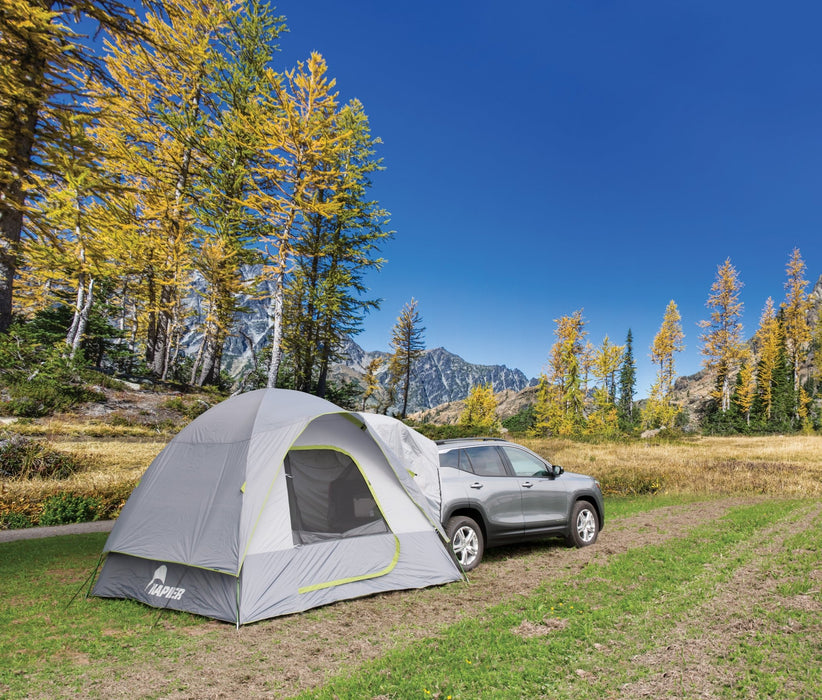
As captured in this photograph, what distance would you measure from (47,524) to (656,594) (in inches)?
440

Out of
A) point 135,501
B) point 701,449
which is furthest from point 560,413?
point 135,501

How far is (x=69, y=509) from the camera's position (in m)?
9.92

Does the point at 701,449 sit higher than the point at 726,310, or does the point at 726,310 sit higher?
the point at 726,310

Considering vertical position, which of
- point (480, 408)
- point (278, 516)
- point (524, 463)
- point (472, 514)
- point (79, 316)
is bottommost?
point (472, 514)

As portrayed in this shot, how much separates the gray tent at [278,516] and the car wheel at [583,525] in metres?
2.90

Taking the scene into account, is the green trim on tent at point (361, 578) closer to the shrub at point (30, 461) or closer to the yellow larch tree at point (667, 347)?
the shrub at point (30, 461)

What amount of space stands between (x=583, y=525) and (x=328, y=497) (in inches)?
195

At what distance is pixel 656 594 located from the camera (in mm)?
5609

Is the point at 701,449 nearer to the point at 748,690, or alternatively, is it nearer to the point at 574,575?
the point at 574,575

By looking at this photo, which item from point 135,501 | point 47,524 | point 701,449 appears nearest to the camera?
point 135,501

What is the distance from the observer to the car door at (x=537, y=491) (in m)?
7.76

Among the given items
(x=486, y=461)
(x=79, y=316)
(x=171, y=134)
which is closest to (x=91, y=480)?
(x=486, y=461)

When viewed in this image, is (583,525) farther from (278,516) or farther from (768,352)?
(768,352)

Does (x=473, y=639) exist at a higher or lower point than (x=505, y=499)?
lower
